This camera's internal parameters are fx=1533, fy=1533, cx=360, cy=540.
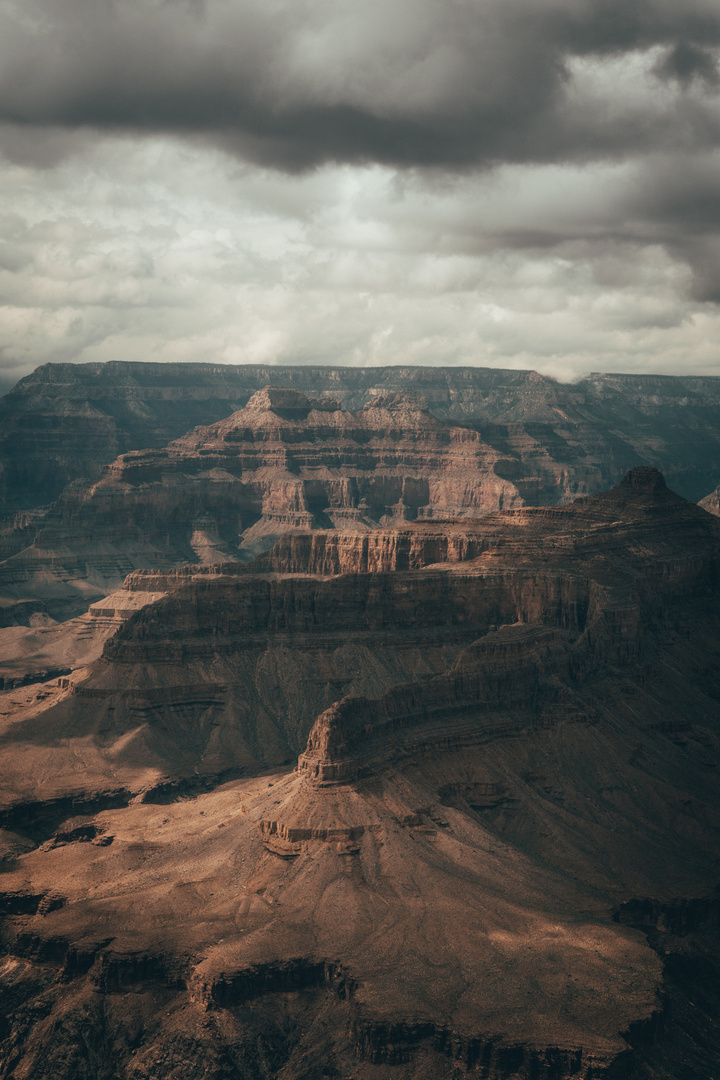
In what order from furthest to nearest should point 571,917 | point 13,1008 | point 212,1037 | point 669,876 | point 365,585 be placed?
point 365,585 < point 669,876 < point 571,917 < point 13,1008 < point 212,1037

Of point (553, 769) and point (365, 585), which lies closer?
point (553, 769)

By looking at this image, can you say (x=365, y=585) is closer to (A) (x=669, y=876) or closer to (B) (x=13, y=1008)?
(A) (x=669, y=876)

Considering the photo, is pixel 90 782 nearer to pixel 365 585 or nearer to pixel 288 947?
pixel 365 585

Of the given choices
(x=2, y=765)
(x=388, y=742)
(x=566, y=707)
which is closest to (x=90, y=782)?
(x=2, y=765)

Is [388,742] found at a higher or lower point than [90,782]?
higher

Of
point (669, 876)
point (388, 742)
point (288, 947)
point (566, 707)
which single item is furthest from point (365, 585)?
Answer: point (288, 947)

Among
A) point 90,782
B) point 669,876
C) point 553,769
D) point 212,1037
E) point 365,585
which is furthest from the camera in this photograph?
point 365,585
